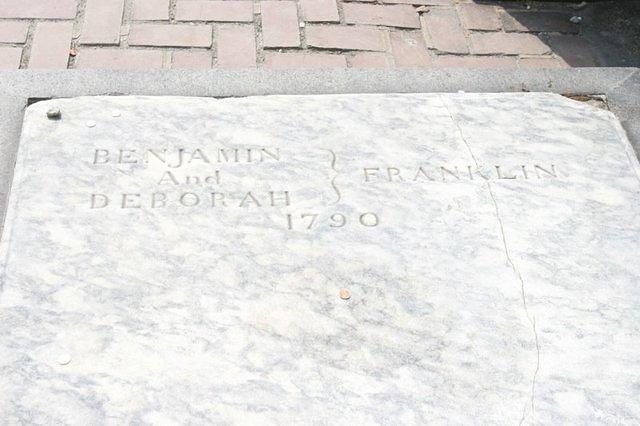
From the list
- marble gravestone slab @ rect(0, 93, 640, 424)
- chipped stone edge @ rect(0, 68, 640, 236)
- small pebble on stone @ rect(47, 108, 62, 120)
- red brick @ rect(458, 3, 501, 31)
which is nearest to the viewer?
marble gravestone slab @ rect(0, 93, 640, 424)

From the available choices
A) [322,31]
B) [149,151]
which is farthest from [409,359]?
[322,31]

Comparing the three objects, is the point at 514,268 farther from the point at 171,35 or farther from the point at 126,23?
the point at 126,23

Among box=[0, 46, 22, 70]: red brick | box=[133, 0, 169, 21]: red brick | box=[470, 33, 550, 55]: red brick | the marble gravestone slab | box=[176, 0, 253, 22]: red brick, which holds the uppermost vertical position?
box=[470, 33, 550, 55]: red brick

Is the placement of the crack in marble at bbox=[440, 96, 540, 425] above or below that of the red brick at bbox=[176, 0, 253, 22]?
below

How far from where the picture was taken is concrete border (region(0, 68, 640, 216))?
7.93ft

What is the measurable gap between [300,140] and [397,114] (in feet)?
1.09

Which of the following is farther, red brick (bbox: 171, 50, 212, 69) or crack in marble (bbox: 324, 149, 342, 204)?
red brick (bbox: 171, 50, 212, 69)

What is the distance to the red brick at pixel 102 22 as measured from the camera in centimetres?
270

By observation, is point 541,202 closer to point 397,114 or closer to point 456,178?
point 456,178

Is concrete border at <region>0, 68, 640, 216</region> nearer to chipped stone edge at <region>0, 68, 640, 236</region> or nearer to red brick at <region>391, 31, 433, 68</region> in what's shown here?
chipped stone edge at <region>0, 68, 640, 236</region>

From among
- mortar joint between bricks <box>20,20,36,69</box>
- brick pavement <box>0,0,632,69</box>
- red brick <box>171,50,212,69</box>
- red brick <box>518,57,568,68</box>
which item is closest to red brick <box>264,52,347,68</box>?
brick pavement <box>0,0,632,69</box>

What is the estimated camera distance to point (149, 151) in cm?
216

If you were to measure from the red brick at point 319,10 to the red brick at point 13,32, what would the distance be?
99 cm

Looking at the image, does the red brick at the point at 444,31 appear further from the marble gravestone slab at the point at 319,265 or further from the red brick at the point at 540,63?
the marble gravestone slab at the point at 319,265
